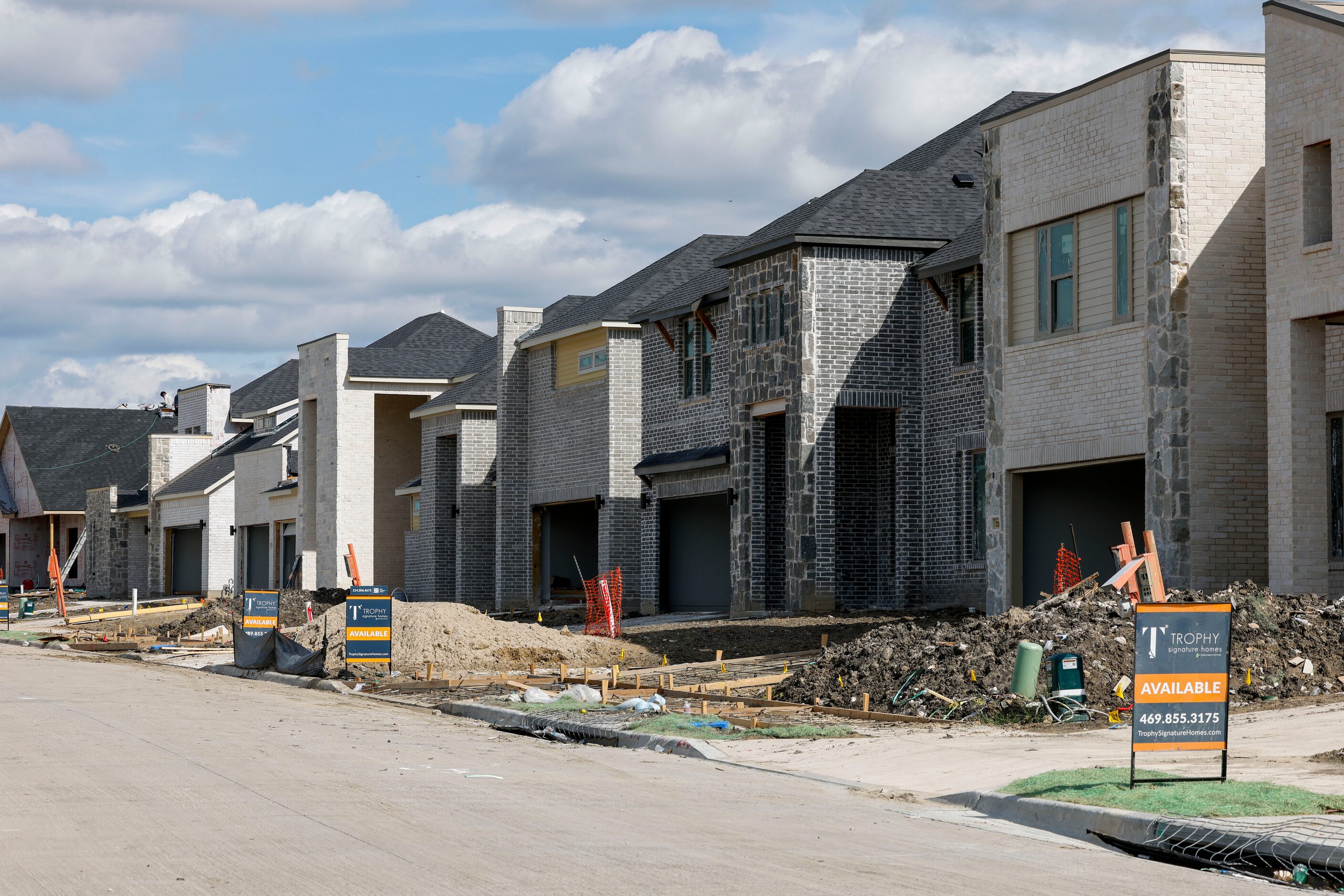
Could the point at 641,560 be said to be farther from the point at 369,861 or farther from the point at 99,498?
the point at 99,498

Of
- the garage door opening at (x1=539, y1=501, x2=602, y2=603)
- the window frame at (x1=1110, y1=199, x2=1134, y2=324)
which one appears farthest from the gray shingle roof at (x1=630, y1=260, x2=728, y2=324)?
the window frame at (x1=1110, y1=199, x2=1134, y2=324)

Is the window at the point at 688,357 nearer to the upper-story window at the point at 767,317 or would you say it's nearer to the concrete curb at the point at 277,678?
the upper-story window at the point at 767,317

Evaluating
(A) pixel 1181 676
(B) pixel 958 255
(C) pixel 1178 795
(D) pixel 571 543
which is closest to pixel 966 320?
(B) pixel 958 255

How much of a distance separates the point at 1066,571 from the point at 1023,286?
4342mm

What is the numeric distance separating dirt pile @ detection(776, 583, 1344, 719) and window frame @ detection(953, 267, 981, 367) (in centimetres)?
1074

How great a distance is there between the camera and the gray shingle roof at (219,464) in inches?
2415

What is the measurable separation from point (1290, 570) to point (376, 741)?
11.2m

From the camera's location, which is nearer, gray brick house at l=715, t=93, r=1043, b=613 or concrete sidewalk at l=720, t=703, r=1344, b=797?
concrete sidewalk at l=720, t=703, r=1344, b=797

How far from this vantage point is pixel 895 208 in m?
32.6

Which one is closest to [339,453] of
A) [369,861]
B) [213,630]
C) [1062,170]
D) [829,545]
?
[213,630]

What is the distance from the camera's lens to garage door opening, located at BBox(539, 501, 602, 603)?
45.8 m

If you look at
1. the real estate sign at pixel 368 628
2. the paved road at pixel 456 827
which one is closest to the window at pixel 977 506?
the real estate sign at pixel 368 628

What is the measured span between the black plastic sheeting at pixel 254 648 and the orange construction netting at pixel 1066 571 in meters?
13.1

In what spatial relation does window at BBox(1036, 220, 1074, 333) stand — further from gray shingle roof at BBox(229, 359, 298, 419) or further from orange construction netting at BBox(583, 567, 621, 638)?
gray shingle roof at BBox(229, 359, 298, 419)
